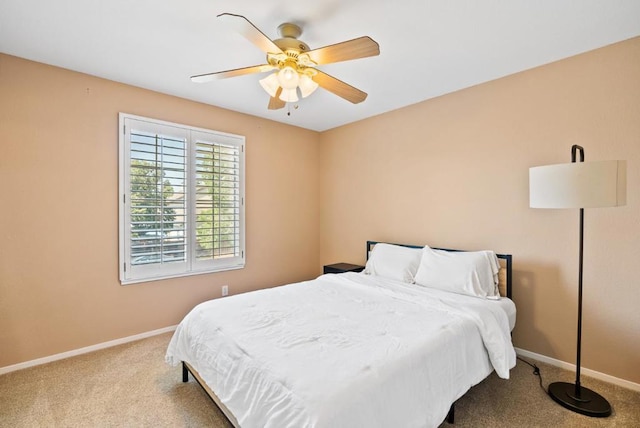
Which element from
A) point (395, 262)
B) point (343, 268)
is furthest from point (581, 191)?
point (343, 268)

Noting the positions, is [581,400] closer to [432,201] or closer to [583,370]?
[583,370]

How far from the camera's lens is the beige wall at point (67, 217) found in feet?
8.34

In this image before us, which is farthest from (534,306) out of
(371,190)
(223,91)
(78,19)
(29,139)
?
(29,139)

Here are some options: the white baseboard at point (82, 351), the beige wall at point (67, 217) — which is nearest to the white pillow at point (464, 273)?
the beige wall at point (67, 217)

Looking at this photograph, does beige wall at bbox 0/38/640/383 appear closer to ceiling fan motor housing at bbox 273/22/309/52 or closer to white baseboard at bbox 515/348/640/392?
white baseboard at bbox 515/348/640/392

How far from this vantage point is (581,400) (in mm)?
2082

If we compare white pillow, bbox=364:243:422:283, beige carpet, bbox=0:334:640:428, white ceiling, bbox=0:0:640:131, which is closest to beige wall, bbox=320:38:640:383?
white ceiling, bbox=0:0:640:131

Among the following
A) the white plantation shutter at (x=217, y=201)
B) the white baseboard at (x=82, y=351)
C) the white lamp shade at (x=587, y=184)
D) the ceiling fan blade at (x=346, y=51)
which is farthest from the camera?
the white plantation shutter at (x=217, y=201)

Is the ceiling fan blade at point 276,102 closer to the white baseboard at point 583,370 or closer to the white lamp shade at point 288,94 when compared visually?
the white lamp shade at point 288,94

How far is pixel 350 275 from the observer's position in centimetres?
334

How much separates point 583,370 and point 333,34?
3.32 metres

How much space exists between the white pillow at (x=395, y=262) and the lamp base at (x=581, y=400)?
4.36 ft

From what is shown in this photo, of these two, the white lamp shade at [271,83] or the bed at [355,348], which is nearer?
the bed at [355,348]

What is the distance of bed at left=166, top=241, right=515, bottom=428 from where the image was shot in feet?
4.42
